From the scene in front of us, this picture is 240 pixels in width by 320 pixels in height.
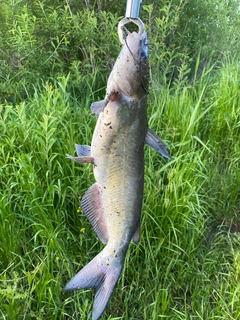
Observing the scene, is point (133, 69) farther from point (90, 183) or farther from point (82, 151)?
point (90, 183)

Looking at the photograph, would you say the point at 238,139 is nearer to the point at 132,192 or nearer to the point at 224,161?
the point at 224,161

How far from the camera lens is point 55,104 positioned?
2.66 metres

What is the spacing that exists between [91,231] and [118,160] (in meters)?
1.30

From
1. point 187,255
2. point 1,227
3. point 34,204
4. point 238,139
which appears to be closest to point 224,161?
point 238,139

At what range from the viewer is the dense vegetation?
6.85 feet

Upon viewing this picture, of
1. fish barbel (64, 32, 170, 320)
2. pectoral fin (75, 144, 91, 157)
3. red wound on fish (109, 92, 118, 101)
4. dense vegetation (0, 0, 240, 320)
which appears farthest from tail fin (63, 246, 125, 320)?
dense vegetation (0, 0, 240, 320)

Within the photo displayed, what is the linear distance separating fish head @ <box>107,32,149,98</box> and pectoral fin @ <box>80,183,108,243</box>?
0.33 meters

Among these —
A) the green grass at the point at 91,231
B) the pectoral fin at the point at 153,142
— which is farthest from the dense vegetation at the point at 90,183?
the pectoral fin at the point at 153,142

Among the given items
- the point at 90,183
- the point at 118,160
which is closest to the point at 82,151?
the point at 118,160

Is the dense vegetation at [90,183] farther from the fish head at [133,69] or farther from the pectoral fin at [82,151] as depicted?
the fish head at [133,69]

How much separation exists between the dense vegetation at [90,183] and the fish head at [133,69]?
1.14 m

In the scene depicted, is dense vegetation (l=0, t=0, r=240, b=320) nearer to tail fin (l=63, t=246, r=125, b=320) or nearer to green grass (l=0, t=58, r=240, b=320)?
green grass (l=0, t=58, r=240, b=320)

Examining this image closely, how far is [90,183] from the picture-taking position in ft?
7.59

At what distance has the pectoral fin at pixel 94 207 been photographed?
1.19m
